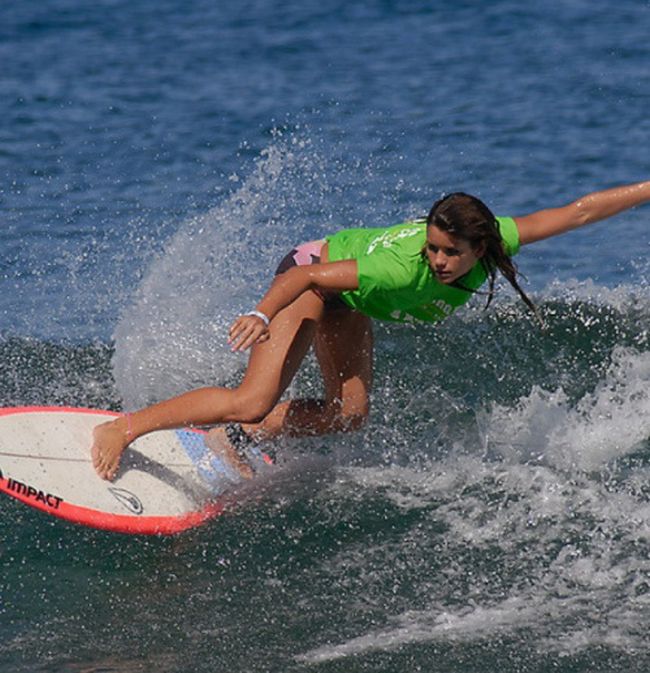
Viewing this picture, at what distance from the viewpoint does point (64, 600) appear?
6.66 meters

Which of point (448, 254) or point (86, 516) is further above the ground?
point (448, 254)

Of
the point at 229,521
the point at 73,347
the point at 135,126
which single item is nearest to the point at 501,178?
the point at 135,126

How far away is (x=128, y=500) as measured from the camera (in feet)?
23.9

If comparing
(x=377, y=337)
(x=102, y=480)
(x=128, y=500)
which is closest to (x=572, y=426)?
(x=377, y=337)

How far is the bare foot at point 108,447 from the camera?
283 inches

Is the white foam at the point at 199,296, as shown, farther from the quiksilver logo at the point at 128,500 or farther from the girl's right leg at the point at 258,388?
the girl's right leg at the point at 258,388

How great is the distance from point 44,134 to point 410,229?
964 cm

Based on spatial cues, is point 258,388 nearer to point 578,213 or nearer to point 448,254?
point 448,254

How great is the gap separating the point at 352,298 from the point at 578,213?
3.69 feet

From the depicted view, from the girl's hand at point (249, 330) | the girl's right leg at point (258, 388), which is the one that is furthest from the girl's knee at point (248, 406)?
the girl's hand at point (249, 330)

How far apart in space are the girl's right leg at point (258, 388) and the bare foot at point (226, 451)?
0.75m

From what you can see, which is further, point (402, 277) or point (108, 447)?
point (108, 447)

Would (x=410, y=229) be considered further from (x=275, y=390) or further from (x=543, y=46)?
(x=543, y=46)

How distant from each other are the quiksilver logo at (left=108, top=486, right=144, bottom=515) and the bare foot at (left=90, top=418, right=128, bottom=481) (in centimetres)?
7
